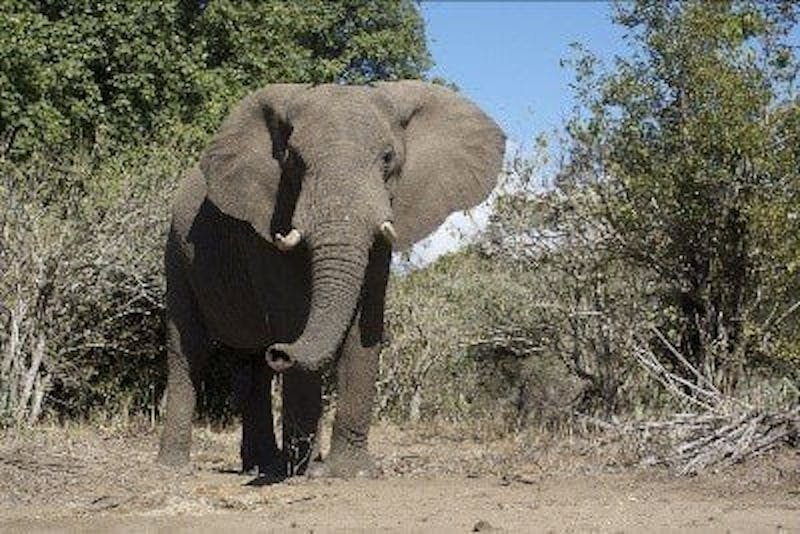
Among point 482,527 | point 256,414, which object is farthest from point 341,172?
point 256,414

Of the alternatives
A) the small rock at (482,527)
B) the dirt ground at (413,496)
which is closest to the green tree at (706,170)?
the dirt ground at (413,496)

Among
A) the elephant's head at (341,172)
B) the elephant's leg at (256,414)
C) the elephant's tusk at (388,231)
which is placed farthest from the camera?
the elephant's leg at (256,414)

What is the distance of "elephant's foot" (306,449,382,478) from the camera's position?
960 centimetres

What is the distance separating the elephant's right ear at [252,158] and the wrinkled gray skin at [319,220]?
1 centimetres

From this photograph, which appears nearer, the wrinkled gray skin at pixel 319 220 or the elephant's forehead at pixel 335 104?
the wrinkled gray skin at pixel 319 220

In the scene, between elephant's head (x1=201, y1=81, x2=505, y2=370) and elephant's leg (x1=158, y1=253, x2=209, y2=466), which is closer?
elephant's head (x1=201, y1=81, x2=505, y2=370)

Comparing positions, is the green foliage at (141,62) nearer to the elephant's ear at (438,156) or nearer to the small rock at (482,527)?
the elephant's ear at (438,156)

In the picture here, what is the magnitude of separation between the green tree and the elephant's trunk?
5.42 meters

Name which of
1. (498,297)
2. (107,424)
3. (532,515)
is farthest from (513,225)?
(532,515)

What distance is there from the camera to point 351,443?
9.71 m

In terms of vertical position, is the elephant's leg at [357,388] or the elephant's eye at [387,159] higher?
the elephant's eye at [387,159]

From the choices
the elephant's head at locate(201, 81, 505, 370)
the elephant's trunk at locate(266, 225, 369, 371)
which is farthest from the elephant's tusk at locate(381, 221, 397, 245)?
the elephant's trunk at locate(266, 225, 369, 371)

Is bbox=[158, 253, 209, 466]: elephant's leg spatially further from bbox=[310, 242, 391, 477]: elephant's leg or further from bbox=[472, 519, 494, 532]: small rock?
bbox=[472, 519, 494, 532]: small rock

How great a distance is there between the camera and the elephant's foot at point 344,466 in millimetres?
9602
